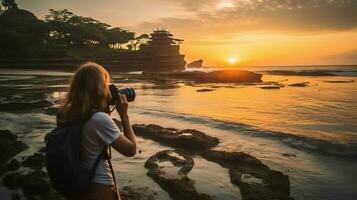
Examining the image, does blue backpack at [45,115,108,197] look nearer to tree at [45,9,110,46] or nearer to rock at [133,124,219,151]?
rock at [133,124,219,151]

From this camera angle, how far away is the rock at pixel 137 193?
447cm

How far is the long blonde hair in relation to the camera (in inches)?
89.2

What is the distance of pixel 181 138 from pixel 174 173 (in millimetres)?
1951

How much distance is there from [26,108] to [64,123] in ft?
37.0

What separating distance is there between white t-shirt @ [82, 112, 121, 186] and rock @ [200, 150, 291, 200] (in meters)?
2.85

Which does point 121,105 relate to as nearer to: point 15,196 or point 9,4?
point 15,196

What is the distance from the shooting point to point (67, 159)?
217cm

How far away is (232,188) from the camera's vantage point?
15.9 feet

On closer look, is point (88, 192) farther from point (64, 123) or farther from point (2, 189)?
point (2, 189)

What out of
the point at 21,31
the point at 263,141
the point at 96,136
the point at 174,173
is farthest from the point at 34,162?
the point at 21,31

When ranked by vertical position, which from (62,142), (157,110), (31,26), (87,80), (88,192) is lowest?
(157,110)

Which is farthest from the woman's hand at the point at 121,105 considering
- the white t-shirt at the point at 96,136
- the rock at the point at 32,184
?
the rock at the point at 32,184

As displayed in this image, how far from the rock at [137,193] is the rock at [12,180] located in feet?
5.15

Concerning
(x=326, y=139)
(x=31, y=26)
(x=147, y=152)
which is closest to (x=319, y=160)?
(x=326, y=139)
